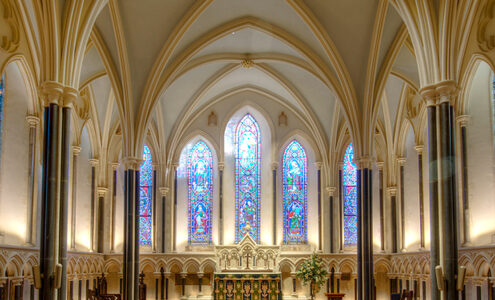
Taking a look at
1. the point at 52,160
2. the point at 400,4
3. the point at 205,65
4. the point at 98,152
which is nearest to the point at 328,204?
the point at 205,65

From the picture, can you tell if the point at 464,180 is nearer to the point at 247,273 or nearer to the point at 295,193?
the point at 247,273

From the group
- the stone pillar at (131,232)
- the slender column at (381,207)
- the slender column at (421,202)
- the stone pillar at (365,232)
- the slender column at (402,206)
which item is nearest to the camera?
the stone pillar at (365,232)

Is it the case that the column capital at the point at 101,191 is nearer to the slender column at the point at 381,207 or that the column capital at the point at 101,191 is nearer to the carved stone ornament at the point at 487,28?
the slender column at the point at 381,207

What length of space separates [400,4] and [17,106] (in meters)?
11.3

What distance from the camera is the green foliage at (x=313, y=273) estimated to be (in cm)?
2491

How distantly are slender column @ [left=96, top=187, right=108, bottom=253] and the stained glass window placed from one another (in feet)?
7.06

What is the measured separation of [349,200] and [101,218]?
11.1 meters

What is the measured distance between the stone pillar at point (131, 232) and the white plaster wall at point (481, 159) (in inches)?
417

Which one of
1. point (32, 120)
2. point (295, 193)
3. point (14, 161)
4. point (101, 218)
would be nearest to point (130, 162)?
point (32, 120)

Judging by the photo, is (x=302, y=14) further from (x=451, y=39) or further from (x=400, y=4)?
(x=451, y=39)

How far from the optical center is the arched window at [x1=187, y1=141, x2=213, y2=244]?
2802 cm

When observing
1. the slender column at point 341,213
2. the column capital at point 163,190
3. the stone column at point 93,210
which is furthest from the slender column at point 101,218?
the slender column at point 341,213

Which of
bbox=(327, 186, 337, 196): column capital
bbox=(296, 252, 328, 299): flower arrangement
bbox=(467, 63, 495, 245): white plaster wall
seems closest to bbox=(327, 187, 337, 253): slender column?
bbox=(327, 186, 337, 196): column capital

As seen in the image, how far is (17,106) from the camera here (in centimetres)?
1812
